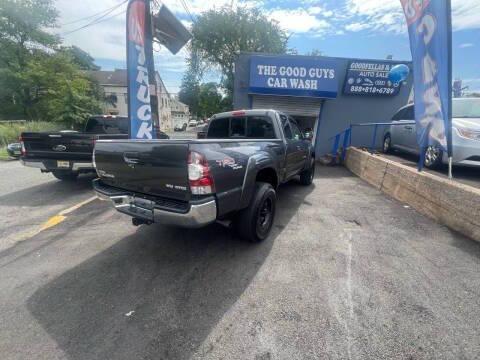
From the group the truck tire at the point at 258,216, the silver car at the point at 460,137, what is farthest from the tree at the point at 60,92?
the silver car at the point at 460,137

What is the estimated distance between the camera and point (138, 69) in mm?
6418

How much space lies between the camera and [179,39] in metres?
8.70

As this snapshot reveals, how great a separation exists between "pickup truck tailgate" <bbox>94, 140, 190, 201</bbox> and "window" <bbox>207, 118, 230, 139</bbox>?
2392mm

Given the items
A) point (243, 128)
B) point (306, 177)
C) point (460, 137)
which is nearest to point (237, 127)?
point (243, 128)

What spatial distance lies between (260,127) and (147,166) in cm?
251

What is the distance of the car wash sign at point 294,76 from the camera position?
420 inches

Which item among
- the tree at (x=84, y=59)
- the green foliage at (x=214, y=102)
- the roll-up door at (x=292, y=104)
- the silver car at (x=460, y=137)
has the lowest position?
the silver car at (x=460, y=137)

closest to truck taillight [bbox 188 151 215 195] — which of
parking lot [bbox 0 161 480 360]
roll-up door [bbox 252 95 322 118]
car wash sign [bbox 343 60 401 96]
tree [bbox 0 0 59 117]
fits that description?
parking lot [bbox 0 161 480 360]

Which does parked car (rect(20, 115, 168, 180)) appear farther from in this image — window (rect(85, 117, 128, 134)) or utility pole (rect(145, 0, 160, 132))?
window (rect(85, 117, 128, 134))

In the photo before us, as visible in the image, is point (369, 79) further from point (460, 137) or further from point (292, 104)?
point (460, 137)

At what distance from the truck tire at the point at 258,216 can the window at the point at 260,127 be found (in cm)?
133

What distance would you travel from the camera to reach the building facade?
1070 centimetres

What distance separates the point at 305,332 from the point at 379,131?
12.0m

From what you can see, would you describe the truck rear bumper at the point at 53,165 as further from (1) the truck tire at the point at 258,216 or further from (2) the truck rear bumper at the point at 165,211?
(1) the truck tire at the point at 258,216
